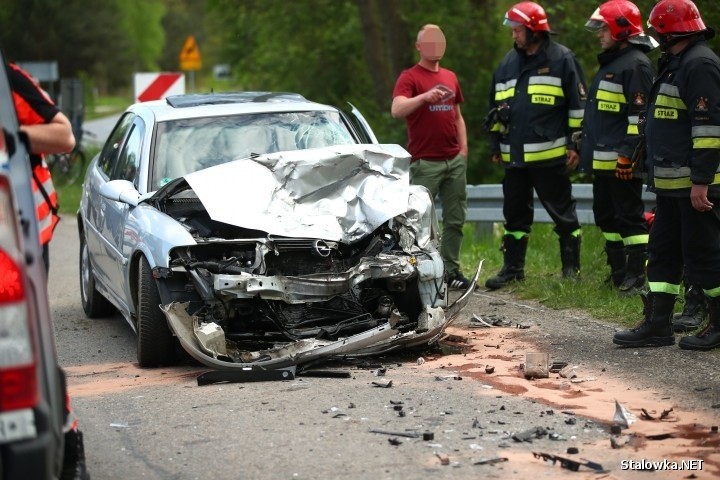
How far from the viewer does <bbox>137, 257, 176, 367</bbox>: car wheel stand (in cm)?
710

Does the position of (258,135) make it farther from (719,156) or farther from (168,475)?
(168,475)

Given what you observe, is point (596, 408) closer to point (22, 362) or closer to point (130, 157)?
point (22, 362)

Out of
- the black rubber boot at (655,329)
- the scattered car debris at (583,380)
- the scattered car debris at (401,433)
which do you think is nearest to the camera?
the scattered car debris at (401,433)

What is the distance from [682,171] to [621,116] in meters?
2.00

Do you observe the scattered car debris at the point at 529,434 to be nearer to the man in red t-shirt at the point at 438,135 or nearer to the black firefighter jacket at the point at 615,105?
the black firefighter jacket at the point at 615,105

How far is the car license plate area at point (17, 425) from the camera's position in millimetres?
3439

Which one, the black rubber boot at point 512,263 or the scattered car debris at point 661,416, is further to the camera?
the black rubber boot at point 512,263

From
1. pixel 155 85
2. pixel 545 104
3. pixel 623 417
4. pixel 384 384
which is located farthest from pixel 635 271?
pixel 155 85

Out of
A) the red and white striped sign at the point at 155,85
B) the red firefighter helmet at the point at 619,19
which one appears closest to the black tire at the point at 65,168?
the red and white striped sign at the point at 155,85

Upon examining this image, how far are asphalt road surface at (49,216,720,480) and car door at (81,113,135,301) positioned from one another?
718 mm

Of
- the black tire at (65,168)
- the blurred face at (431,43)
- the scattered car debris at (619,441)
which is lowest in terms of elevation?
the black tire at (65,168)

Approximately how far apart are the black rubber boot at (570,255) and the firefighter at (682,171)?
8.21ft

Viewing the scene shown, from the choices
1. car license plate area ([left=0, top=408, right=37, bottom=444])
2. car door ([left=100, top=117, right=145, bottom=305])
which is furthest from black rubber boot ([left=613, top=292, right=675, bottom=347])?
car license plate area ([left=0, top=408, right=37, bottom=444])

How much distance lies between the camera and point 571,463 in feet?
15.9
